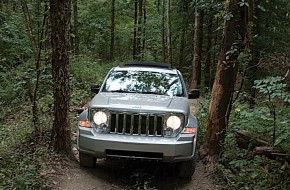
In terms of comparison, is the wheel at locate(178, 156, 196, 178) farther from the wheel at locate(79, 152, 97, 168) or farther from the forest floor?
the wheel at locate(79, 152, 97, 168)

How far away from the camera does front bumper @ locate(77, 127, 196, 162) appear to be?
221 inches

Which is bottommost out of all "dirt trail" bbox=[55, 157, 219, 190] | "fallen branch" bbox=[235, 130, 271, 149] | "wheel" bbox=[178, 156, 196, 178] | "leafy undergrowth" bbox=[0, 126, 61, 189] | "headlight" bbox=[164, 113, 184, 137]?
"dirt trail" bbox=[55, 157, 219, 190]

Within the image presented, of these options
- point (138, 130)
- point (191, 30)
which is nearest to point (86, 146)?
point (138, 130)

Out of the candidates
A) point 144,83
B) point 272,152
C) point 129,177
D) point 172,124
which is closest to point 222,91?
point 144,83

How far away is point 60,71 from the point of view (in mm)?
6246

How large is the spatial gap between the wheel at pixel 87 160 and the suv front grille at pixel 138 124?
2.73 ft

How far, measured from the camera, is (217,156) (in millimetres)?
6980

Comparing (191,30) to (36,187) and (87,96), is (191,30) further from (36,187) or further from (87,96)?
(36,187)

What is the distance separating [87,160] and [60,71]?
164 cm

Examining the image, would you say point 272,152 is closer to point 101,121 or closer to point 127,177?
point 127,177

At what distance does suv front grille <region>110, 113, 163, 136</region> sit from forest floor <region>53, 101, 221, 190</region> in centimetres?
74

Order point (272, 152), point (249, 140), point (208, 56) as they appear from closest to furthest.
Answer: point (272, 152) < point (249, 140) < point (208, 56)

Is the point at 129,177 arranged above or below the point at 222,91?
below

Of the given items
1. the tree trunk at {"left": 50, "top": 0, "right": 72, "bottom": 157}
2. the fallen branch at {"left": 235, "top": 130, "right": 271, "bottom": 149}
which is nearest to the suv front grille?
the tree trunk at {"left": 50, "top": 0, "right": 72, "bottom": 157}
